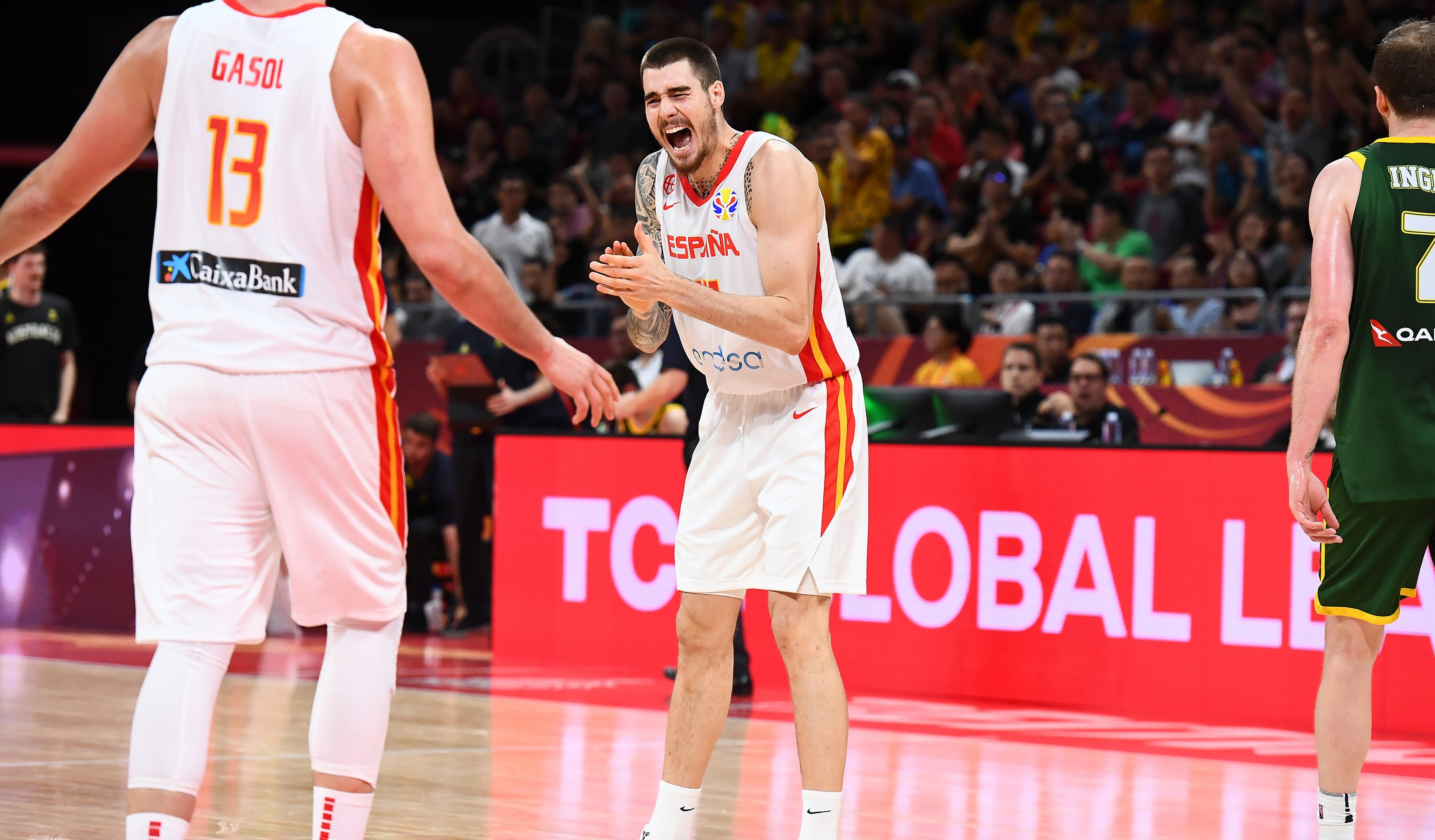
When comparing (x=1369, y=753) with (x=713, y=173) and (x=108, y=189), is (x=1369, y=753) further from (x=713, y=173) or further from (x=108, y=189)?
(x=108, y=189)

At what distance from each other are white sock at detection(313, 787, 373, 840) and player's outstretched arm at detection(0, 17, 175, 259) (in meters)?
1.31

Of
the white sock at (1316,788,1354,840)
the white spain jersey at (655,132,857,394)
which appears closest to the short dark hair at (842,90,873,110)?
the white spain jersey at (655,132,857,394)

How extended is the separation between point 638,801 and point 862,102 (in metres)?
10.5

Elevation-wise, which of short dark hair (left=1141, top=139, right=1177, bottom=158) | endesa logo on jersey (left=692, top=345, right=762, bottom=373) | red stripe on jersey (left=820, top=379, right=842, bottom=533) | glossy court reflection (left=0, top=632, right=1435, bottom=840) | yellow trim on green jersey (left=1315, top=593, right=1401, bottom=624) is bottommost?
glossy court reflection (left=0, top=632, right=1435, bottom=840)

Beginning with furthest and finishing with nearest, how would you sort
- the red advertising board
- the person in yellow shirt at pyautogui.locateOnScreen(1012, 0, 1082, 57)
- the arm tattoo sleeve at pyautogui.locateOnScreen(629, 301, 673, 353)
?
the person in yellow shirt at pyautogui.locateOnScreen(1012, 0, 1082, 57) < the red advertising board < the arm tattoo sleeve at pyautogui.locateOnScreen(629, 301, 673, 353)

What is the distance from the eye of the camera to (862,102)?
15.6 metres

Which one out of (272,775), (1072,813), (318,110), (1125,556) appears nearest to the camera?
(318,110)

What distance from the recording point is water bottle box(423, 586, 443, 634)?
11.7 meters

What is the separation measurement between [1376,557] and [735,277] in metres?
1.79

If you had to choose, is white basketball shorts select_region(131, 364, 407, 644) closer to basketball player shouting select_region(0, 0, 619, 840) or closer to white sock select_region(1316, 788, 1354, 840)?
basketball player shouting select_region(0, 0, 619, 840)

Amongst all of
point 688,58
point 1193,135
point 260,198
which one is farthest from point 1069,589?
point 1193,135

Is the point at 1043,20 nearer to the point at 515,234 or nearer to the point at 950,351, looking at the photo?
the point at 515,234

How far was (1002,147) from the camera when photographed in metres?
14.4

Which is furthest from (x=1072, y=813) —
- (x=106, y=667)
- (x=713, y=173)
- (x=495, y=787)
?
(x=106, y=667)
